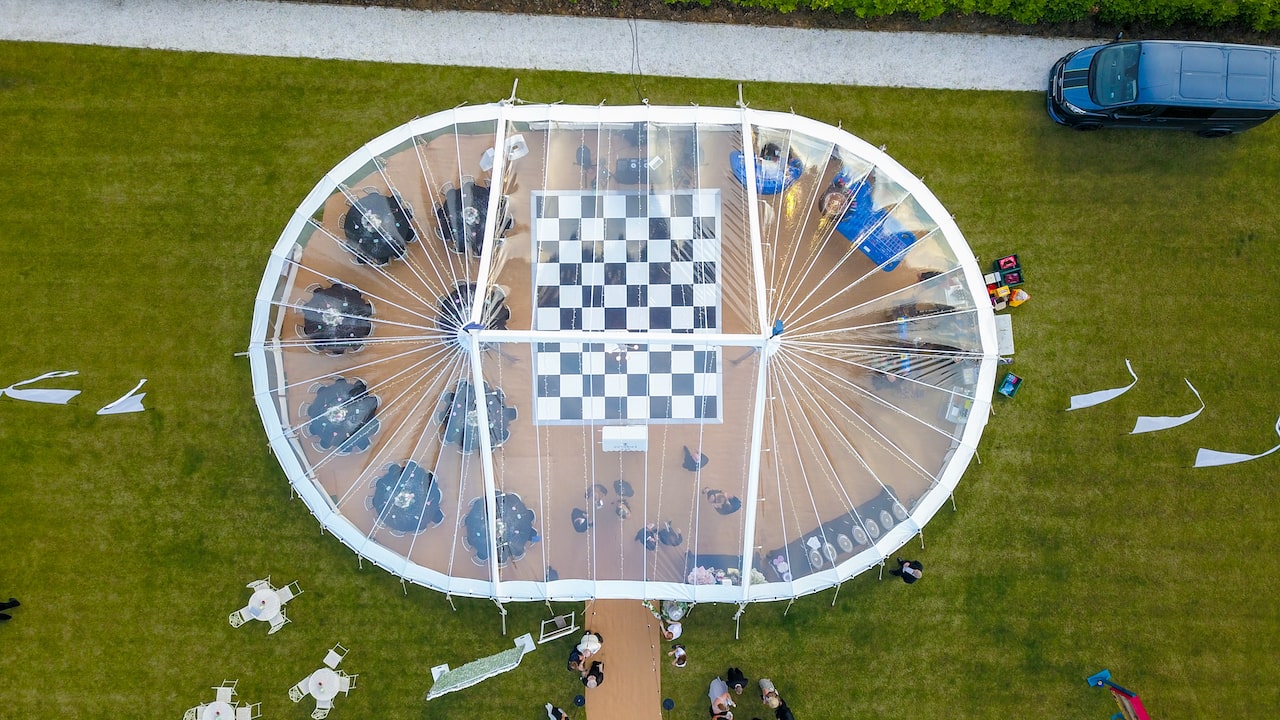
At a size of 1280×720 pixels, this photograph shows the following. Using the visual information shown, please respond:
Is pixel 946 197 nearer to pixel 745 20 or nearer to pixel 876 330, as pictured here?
pixel 876 330

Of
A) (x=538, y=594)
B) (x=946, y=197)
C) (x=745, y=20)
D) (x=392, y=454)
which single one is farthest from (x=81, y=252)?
(x=946, y=197)

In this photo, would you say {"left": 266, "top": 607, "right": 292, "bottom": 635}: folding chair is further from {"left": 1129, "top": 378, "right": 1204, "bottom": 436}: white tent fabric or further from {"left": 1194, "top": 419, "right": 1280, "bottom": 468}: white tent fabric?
{"left": 1194, "top": 419, "right": 1280, "bottom": 468}: white tent fabric

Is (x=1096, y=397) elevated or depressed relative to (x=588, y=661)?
elevated

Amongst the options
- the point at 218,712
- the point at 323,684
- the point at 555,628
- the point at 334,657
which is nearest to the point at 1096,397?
the point at 555,628

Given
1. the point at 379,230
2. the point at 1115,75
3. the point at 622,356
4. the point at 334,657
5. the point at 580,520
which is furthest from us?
the point at 334,657

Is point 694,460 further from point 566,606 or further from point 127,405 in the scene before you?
point 127,405

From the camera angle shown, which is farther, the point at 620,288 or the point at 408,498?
the point at 408,498
